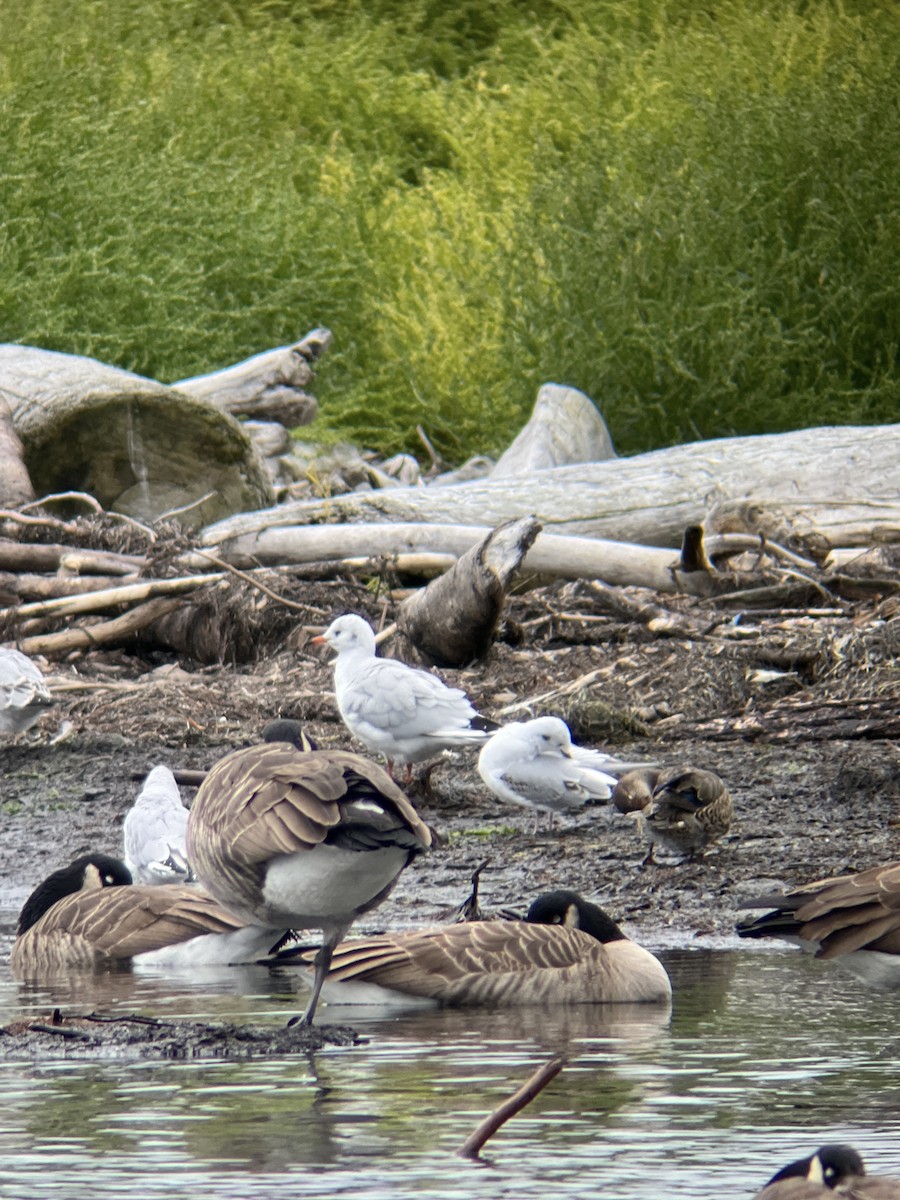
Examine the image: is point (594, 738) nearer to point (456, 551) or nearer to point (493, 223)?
point (456, 551)

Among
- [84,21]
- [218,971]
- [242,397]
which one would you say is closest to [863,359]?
[242,397]

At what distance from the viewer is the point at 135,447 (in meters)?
16.4

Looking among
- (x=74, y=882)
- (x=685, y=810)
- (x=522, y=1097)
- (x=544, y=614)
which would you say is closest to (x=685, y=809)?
(x=685, y=810)

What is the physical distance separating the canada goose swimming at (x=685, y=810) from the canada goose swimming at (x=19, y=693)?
3899 millimetres

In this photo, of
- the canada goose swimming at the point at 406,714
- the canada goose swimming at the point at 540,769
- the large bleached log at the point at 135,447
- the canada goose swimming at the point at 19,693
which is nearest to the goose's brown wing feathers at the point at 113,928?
the canada goose swimming at the point at 540,769

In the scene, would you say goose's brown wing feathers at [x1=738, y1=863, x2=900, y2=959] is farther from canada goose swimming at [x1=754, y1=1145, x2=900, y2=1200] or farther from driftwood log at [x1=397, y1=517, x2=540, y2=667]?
driftwood log at [x1=397, y1=517, x2=540, y2=667]

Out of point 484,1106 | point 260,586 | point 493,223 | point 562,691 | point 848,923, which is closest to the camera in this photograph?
point 484,1106

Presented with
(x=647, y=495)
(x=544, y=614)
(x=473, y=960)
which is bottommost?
(x=544, y=614)

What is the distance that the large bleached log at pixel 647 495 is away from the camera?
14.5 meters

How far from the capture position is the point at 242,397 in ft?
62.9

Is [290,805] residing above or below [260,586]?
above

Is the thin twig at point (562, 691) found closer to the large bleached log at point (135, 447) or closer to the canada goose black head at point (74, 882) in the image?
the canada goose black head at point (74, 882)

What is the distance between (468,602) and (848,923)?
6.43m

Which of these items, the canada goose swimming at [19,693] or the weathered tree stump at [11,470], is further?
the weathered tree stump at [11,470]
